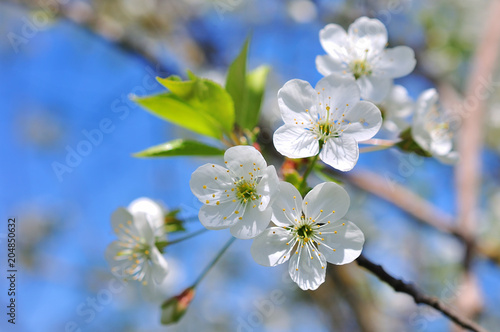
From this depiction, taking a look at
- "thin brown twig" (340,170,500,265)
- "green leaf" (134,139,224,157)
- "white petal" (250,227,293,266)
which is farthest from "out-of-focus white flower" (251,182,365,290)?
"thin brown twig" (340,170,500,265)

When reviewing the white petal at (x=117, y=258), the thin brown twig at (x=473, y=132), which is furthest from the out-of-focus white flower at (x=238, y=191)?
the thin brown twig at (x=473, y=132)

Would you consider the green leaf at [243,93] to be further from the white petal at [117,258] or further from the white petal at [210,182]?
the white petal at [117,258]

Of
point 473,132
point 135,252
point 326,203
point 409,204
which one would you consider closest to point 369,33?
point 326,203

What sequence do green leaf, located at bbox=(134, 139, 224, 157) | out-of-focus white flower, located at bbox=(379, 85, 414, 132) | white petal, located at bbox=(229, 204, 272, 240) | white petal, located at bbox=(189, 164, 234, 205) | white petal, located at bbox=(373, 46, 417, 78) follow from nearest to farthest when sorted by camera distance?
white petal, located at bbox=(229, 204, 272, 240) < white petal, located at bbox=(189, 164, 234, 205) < green leaf, located at bbox=(134, 139, 224, 157) < white petal, located at bbox=(373, 46, 417, 78) < out-of-focus white flower, located at bbox=(379, 85, 414, 132)

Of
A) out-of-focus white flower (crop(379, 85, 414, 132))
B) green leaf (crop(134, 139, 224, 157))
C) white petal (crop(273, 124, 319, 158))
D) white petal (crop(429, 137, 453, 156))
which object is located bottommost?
white petal (crop(429, 137, 453, 156))

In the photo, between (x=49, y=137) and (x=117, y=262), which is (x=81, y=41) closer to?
(x=49, y=137)

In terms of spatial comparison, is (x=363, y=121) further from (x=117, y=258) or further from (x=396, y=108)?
(x=117, y=258)

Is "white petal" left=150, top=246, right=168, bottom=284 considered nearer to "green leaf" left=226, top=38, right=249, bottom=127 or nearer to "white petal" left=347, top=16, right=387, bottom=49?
"green leaf" left=226, top=38, right=249, bottom=127

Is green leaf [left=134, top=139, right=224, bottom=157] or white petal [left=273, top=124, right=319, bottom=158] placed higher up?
Result: white petal [left=273, top=124, right=319, bottom=158]
